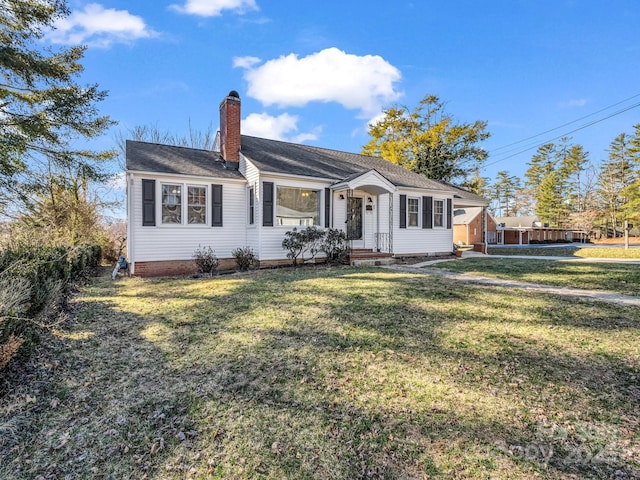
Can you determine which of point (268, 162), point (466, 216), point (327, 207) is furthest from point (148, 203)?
point (466, 216)

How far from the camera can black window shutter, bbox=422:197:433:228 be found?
1400 centimetres

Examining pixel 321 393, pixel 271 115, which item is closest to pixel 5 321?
pixel 321 393

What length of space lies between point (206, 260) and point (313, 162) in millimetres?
6054

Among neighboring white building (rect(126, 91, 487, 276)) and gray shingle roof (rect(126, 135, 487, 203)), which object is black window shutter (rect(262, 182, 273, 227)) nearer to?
neighboring white building (rect(126, 91, 487, 276))

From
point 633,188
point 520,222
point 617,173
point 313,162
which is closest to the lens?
point 313,162

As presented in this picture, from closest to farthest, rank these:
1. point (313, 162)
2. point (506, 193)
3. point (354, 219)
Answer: point (354, 219) → point (313, 162) → point (506, 193)

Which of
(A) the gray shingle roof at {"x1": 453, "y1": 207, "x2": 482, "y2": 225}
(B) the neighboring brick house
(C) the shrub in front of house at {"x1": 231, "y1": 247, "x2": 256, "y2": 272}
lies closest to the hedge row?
(C) the shrub in front of house at {"x1": 231, "y1": 247, "x2": 256, "y2": 272}

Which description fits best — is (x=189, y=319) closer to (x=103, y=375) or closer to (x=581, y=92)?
(x=103, y=375)

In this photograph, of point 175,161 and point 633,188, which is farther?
point 633,188

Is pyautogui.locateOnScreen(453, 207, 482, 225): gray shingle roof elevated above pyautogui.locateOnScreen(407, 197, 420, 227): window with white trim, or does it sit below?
above

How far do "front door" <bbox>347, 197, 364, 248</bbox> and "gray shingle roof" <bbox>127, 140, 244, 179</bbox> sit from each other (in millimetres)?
4279

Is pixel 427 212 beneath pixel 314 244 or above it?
above

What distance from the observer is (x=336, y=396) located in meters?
3.04

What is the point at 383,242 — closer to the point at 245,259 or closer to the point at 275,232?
the point at 275,232
